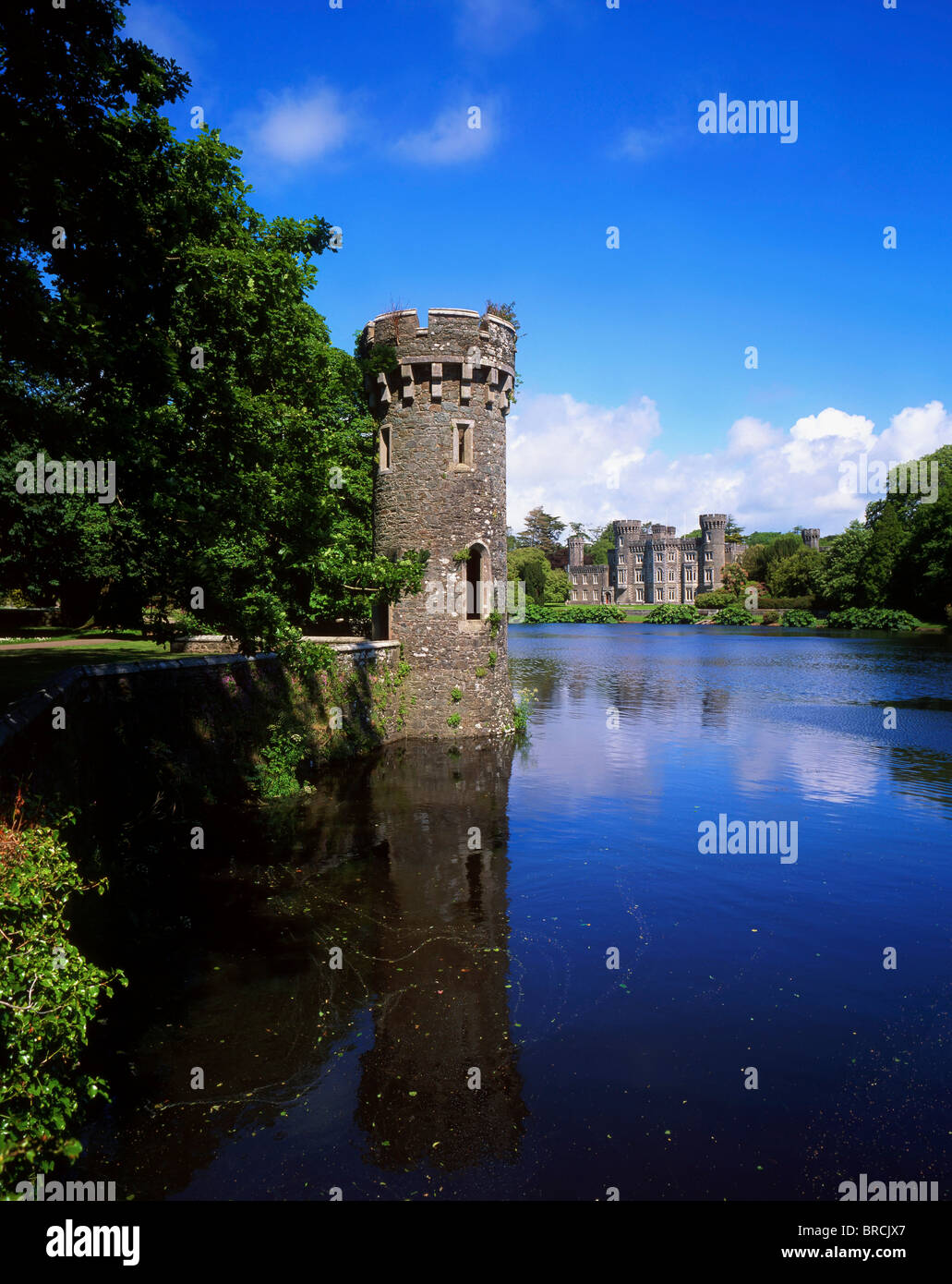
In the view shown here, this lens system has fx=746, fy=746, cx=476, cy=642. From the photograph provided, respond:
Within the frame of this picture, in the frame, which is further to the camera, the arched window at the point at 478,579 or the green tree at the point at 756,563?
the green tree at the point at 756,563

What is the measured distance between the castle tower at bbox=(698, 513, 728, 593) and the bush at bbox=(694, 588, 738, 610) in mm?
12007

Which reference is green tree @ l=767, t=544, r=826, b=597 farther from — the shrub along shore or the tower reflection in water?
the tower reflection in water

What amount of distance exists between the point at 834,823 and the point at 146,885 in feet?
42.1

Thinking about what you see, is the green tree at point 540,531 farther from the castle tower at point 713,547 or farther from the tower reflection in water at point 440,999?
the tower reflection in water at point 440,999

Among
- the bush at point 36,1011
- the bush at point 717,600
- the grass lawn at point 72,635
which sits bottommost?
the bush at point 36,1011

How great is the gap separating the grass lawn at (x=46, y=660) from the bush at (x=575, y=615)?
315 ft

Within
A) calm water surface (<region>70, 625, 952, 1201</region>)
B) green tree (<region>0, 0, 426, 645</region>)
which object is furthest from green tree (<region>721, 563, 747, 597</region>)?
green tree (<region>0, 0, 426, 645</region>)

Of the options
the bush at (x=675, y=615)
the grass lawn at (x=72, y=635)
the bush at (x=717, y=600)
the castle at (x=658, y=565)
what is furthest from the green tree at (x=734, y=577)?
the grass lawn at (x=72, y=635)

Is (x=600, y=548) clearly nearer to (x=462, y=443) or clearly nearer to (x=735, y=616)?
(x=735, y=616)

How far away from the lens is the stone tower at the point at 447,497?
21.1 meters

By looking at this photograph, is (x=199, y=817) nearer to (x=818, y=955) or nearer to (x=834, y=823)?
(x=818, y=955)

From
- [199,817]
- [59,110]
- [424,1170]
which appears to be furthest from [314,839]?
[59,110]

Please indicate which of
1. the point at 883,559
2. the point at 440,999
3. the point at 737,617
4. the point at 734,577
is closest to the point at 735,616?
the point at 737,617

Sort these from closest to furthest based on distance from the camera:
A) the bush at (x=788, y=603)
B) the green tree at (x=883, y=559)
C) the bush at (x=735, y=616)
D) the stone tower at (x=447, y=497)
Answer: the stone tower at (x=447, y=497) < the green tree at (x=883, y=559) < the bush at (x=788, y=603) < the bush at (x=735, y=616)
